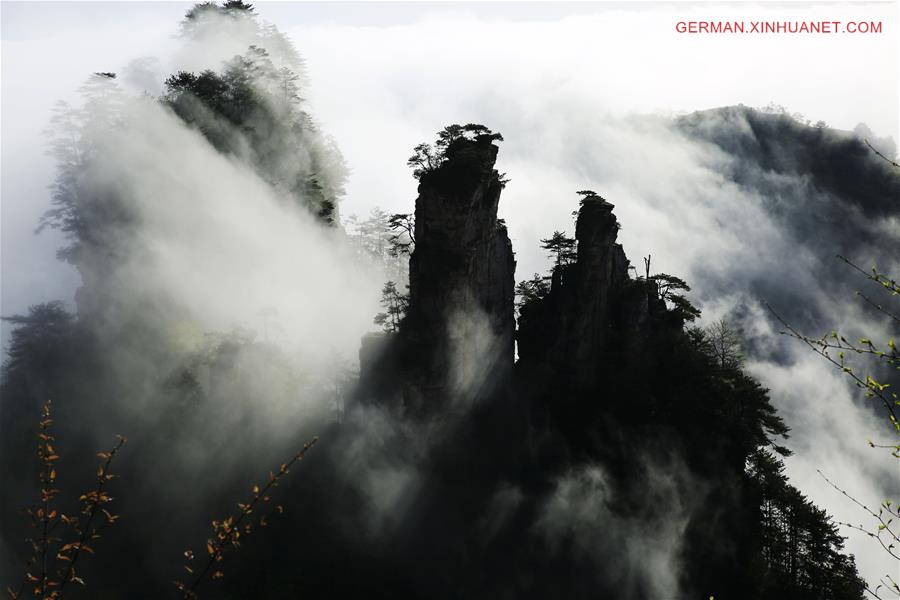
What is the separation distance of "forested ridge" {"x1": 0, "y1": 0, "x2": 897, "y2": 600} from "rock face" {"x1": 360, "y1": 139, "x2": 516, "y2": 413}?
0.51ft

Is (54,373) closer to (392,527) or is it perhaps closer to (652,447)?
(392,527)

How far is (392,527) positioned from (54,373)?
105ft

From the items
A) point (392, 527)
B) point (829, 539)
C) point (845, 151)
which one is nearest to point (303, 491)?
point (392, 527)

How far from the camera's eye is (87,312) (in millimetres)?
44094

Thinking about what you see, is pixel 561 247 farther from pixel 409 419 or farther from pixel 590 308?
pixel 409 419

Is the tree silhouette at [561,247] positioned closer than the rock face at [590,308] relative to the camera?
No

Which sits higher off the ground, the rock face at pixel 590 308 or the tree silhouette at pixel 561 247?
the tree silhouette at pixel 561 247

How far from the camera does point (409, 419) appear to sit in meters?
37.6

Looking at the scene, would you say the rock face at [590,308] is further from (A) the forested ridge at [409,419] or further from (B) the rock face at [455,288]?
(B) the rock face at [455,288]

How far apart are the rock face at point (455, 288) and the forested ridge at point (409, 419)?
156 mm

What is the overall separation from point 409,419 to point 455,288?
998cm

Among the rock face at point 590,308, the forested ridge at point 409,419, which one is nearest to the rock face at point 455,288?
the forested ridge at point 409,419

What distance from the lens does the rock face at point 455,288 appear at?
115 feet

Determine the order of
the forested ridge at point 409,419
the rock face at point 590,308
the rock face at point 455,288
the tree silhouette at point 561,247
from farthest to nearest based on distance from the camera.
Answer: the tree silhouette at point 561,247 < the rock face at point 590,308 < the forested ridge at point 409,419 < the rock face at point 455,288
